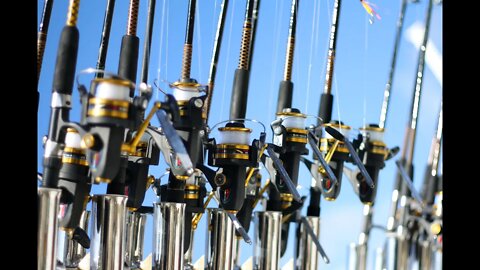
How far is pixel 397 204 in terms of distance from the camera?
4.83 meters

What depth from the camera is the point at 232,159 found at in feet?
10.7

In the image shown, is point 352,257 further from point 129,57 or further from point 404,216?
point 129,57

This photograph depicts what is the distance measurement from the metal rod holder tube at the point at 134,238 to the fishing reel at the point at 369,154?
0.81 meters

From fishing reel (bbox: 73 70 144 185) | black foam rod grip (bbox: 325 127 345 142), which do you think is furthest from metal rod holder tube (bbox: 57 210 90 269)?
black foam rod grip (bbox: 325 127 345 142)

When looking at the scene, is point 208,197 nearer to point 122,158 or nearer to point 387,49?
point 122,158

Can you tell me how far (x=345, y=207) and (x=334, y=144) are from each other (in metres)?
2.23

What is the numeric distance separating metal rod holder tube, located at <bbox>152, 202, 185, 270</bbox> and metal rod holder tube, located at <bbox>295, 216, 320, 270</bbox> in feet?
3.02

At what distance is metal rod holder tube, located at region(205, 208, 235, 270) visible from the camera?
11.3 ft

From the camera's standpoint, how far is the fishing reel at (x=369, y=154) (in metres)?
4.05

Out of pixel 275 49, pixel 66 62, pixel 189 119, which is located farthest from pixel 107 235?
pixel 275 49

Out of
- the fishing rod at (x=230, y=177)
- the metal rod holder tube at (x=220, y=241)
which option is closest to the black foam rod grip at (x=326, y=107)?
the fishing rod at (x=230, y=177)

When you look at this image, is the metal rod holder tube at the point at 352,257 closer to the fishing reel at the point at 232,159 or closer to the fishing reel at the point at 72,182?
the fishing reel at the point at 232,159

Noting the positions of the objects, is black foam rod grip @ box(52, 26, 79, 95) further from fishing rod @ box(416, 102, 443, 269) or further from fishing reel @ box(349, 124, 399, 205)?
fishing rod @ box(416, 102, 443, 269)

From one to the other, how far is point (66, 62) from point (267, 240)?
1.23m
